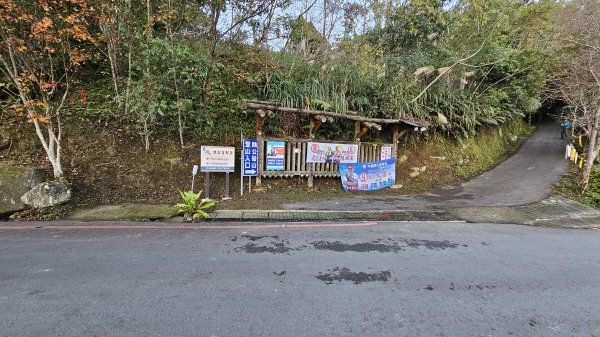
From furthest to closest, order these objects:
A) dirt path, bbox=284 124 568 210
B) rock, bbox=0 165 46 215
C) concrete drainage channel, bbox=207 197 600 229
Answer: dirt path, bbox=284 124 568 210, concrete drainage channel, bbox=207 197 600 229, rock, bbox=0 165 46 215

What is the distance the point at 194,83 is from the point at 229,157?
110 inches

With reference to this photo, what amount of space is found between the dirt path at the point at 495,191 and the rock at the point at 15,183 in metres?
6.01

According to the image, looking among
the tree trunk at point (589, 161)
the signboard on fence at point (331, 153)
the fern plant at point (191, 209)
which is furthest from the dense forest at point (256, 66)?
the fern plant at point (191, 209)

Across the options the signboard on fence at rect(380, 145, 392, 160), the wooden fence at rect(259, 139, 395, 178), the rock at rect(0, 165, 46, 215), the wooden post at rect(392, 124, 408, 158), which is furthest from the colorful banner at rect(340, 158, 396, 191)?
the rock at rect(0, 165, 46, 215)

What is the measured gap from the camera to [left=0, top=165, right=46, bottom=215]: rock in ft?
20.6

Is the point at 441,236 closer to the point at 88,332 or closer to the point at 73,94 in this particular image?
the point at 88,332

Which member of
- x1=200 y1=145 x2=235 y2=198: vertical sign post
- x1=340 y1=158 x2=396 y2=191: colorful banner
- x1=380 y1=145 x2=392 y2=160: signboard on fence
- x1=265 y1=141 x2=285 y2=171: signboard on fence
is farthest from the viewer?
x1=380 y1=145 x2=392 y2=160: signboard on fence

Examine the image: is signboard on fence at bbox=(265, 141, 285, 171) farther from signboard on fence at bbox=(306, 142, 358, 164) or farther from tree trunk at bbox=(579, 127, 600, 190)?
tree trunk at bbox=(579, 127, 600, 190)

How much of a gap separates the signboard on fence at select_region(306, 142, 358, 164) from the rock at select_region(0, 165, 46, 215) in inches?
273

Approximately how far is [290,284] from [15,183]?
23.2 ft

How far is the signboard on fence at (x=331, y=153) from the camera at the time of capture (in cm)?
903

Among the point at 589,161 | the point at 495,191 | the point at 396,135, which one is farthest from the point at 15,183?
the point at 589,161

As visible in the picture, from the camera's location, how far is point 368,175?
9.59m

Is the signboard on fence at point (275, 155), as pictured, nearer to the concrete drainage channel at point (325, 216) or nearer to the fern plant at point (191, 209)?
the concrete drainage channel at point (325, 216)
